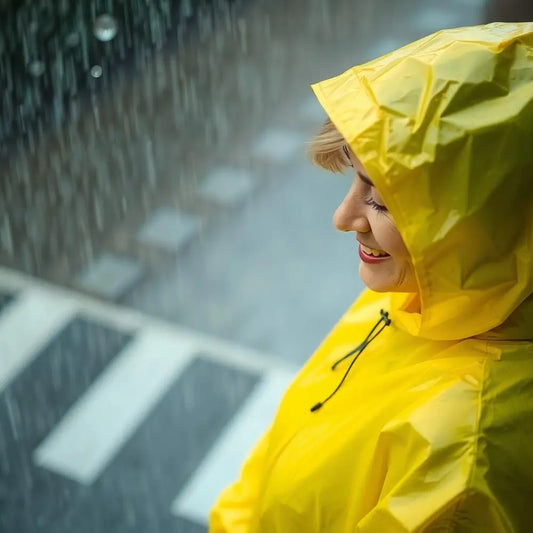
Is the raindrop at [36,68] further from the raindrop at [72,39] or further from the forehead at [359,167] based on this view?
the forehead at [359,167]

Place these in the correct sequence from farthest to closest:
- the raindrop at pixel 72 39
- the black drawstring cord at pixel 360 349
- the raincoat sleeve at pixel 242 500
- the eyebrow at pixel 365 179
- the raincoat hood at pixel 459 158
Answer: the raindrop at pixel 72 39 < the raincoat sleeve at pixel 242 500 < the black drawstring cord at pixel 360 349 < the eyebrow at pixel 365 179 < the raincoat hood at pixel 459 158

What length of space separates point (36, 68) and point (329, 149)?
291 cm

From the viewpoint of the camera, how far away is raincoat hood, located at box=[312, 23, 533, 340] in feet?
3.90

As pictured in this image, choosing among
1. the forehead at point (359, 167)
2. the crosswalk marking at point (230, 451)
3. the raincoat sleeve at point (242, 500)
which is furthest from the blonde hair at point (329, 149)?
the crosswalk marking at point (230, 451)

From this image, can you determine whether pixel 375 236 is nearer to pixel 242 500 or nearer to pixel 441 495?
pixel 441 495

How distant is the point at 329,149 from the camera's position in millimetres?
1346

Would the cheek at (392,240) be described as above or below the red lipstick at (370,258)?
above

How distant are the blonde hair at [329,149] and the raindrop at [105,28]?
2963 mm

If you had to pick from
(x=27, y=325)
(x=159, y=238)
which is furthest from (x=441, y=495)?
(x=159, y=238)

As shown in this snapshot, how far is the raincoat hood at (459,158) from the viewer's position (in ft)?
3.90

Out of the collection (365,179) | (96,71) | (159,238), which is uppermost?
(365,179)

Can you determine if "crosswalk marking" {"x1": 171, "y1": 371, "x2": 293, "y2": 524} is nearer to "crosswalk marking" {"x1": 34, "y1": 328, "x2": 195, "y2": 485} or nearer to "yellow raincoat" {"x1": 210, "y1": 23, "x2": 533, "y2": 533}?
"crosswalk marking" {"x1": 34, "y1": 328, "x2": 195, "y2": 485}

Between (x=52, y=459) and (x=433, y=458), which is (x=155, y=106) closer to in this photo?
(x=52, y=459)

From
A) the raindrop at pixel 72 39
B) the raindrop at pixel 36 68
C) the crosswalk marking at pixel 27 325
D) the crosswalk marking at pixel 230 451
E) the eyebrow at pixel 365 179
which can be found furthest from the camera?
the raindrop at pixel 72 39
